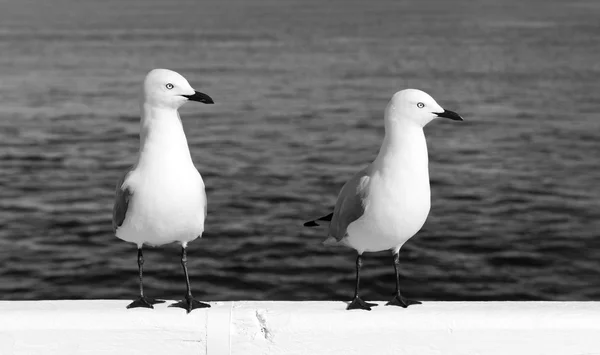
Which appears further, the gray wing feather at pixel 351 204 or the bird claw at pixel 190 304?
the gray wing feather at pixel 351 204

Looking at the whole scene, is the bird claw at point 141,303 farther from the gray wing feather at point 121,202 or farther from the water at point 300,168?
the water at point 300,168

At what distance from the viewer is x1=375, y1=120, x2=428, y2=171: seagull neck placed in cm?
546

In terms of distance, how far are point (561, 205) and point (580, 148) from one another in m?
6.54

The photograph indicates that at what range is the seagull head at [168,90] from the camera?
215 inches

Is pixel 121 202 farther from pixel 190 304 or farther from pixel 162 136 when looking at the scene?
pixel 190 304

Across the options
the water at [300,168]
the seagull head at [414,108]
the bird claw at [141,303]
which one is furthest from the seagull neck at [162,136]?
the water at [300,168]

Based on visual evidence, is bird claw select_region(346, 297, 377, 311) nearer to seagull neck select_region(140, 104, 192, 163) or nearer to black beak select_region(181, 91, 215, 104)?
seagull neck select_region(140, 104, 192, 163)

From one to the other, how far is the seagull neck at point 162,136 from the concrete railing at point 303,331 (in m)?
0.92

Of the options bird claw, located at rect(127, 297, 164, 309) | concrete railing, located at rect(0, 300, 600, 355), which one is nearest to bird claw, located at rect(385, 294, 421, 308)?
concrete railing, located at rect(0, 300, 600, 355)

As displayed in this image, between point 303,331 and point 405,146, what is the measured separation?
1.22 meters

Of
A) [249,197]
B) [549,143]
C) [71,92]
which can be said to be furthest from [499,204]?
[71,92]

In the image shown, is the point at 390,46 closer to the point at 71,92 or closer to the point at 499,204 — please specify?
the point at 71,92

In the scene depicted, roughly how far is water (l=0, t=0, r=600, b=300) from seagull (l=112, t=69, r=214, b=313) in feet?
23.4

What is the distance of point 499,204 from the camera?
17578 millimetres
